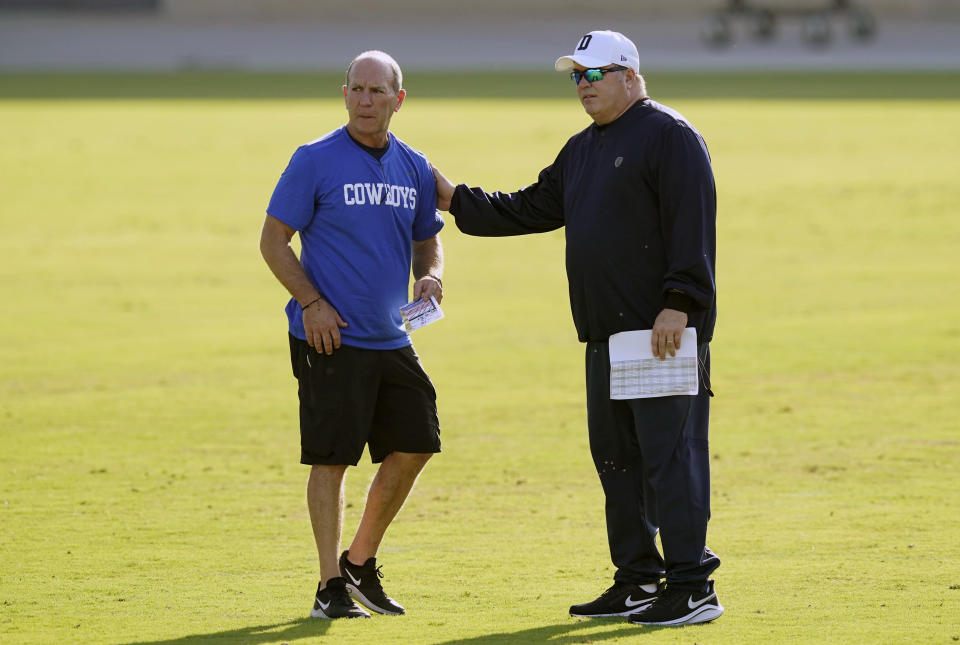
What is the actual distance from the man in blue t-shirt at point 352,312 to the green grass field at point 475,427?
32cm

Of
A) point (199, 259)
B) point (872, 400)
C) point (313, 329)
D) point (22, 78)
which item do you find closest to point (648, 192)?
point (313, 329)

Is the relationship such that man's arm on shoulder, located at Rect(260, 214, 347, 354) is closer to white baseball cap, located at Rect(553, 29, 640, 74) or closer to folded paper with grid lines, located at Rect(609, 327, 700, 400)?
folded paper with grid lines, located at Rect(609, 327, 700, 400)

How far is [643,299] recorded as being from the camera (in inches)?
219

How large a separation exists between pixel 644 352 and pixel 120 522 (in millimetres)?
2806

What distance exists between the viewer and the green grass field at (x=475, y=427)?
5676 mm

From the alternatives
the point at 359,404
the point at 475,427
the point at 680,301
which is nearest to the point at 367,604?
the point at 359,404

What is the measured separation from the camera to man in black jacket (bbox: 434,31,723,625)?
543 centimetres

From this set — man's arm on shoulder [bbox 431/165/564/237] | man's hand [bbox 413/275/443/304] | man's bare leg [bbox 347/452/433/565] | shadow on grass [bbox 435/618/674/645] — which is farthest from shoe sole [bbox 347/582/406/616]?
man's arm on shoulder [bbox 431/165/564/237]

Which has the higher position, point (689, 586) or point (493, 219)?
point (493, 219)

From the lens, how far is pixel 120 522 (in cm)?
700

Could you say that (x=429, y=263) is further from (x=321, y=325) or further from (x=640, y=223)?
(x=640, y=223)

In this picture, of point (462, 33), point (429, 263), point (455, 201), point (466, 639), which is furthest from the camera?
point (462, 33)

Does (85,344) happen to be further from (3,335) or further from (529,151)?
(529,151)

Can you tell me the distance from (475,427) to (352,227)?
3889 millimetres
